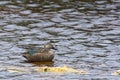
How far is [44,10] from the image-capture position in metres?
25.6

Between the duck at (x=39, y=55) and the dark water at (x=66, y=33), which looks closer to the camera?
the dark water at (x=66, y=33)

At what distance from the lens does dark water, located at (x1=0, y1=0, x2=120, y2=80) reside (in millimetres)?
17472

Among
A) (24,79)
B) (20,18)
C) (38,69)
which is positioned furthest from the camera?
(20,18)

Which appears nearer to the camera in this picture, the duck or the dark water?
the dark water

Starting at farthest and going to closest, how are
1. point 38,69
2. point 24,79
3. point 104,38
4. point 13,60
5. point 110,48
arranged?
point 104,38, point 110,48, point 13,60, point 38,69, point 24,79

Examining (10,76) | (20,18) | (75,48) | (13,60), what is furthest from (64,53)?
(20,18)

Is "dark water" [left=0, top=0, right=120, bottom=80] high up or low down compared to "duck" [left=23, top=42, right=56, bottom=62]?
down

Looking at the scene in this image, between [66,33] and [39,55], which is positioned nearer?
[39,55]

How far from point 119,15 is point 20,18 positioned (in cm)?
375

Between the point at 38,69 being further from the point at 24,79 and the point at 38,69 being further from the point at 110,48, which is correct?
the point at 110,48

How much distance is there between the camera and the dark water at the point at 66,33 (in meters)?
17.5

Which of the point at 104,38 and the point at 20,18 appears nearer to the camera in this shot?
the point at 104,38

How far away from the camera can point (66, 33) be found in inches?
857

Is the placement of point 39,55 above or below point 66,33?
above
